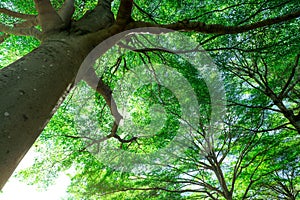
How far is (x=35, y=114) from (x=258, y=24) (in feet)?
6.76

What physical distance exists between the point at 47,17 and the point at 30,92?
1.09 metres

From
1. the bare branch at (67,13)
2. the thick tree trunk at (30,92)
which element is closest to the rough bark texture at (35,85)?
the thick tree trunk at (30,92)

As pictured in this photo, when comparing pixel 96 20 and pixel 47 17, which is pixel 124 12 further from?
pixel 47 17

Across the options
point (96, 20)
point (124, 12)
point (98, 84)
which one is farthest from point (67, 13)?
point (98, 84)

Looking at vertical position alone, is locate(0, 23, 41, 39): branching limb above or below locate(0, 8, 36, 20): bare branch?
below

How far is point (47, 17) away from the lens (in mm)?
1763

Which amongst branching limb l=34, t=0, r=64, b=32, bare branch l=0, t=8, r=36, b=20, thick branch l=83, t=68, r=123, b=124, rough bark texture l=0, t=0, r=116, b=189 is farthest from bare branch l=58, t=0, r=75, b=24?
thick branch l=83, t=68, r=123, b=124

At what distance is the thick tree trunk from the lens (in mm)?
827

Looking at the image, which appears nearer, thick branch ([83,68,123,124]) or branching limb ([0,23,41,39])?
branching limb ([0,23,41,39])

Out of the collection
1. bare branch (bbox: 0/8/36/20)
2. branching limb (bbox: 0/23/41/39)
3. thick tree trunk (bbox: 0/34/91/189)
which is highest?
bare branch (bbox: 0/8/36/20)

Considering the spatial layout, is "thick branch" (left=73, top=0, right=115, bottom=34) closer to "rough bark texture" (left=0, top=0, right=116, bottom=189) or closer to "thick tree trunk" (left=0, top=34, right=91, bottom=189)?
"rough bark texture" (left=0, top=0, right=116, bottom=189)

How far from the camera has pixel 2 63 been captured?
196 inches

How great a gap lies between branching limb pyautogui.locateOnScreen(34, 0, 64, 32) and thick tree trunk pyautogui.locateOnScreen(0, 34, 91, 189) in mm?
329

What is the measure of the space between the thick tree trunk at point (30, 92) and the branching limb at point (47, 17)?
329mm
